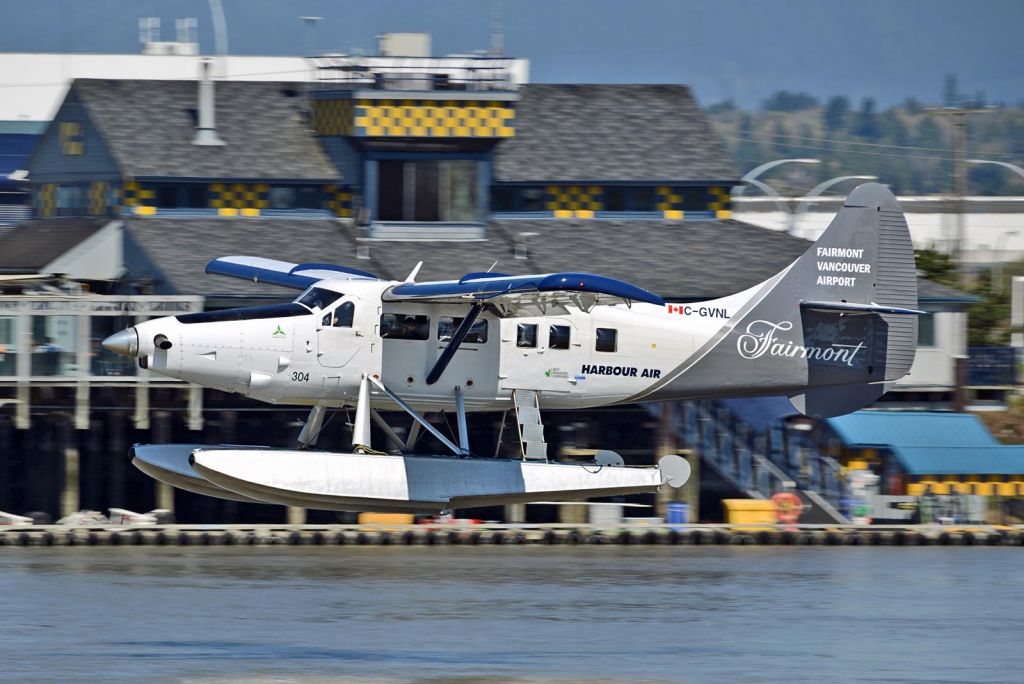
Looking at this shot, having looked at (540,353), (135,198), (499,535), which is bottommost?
(499,535)

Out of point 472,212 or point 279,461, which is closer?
point 279,461

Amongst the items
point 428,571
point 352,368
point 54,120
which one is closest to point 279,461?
point 352,368

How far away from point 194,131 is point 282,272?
11730 mm

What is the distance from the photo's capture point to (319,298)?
813 inches

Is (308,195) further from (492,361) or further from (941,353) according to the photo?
(492,361)

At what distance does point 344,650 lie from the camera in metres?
25.6

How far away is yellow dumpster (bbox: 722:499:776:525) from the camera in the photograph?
33.9 meters

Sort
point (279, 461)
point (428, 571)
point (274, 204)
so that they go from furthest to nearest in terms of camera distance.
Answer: point (274, 204), point (428, 571), point (279, 461)

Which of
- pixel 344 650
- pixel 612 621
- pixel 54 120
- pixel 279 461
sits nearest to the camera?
pixel 279 461

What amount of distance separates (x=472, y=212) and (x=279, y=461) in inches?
650

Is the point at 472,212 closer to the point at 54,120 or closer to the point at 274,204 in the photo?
the point at 274,204

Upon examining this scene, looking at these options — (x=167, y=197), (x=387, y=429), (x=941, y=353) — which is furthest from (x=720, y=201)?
(x=387, y=429)

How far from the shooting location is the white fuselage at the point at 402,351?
20.0m

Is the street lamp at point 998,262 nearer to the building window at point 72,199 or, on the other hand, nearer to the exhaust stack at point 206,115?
the exhaust stack at point 206,115
